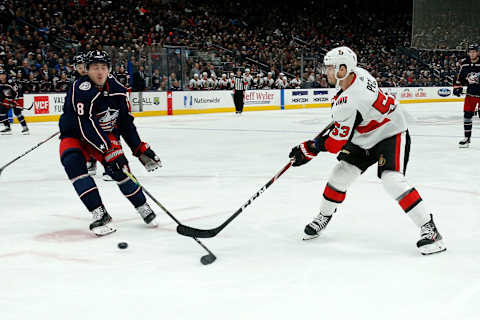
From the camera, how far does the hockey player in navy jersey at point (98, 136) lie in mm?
3402

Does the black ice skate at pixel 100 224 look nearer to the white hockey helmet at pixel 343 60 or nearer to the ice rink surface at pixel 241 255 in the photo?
the ice rink surface at pixel 241 255

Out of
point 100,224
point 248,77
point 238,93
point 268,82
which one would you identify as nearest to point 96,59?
point 100,224

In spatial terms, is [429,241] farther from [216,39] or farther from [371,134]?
[216,39]

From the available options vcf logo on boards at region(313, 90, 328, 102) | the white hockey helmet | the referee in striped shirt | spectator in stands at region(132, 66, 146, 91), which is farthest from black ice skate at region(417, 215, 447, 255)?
vcf logo on boards at region(313, 90, 328, 102)

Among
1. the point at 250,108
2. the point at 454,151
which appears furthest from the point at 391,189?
the point at 250,108

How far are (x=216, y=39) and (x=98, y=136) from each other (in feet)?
62.7

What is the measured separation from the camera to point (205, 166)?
263 inches

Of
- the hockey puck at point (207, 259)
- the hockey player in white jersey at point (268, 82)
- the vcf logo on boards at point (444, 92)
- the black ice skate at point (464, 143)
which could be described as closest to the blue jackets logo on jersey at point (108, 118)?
the hockey puck at point (207, 259)

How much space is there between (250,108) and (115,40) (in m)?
4.81

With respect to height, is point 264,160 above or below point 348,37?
below

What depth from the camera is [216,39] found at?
22.0 m

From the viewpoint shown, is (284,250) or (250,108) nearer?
(284,250)

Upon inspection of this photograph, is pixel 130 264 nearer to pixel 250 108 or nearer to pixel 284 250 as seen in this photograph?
pixel 284 250

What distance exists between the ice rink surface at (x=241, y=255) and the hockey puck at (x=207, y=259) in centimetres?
3
